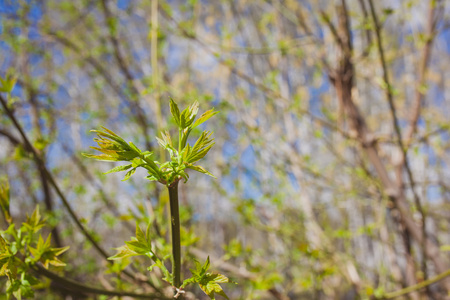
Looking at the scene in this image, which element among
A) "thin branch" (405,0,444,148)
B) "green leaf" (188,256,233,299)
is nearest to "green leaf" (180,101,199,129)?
"green leaf" (188,256,233,299)

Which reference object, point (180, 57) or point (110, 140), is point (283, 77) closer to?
point (110, 140)

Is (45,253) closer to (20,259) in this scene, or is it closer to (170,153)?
(20,259)

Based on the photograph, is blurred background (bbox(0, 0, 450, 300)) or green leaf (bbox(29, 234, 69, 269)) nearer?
green leaf (bbox(29, 234, 69, 269))

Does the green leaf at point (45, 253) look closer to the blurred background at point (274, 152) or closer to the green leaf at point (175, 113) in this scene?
the blurred background at point (274, 152)

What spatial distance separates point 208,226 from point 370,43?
515 cm

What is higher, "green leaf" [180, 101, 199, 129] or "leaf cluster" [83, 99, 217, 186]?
"green leaf" [180, 101, 199, 129]

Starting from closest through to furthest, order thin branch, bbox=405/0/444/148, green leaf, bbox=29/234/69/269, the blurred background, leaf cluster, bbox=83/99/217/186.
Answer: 1. leaf cluster, bbox=83/99/217/186
2. green leaf, bbox=29/234/69/269
3. the blurred background
4. thin branch, bbox=405/0/444/148

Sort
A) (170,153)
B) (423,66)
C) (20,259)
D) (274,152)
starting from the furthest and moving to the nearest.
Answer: (274,152), (423,66), (20,259), (170,153)

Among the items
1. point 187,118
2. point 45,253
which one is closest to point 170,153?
point 187,118

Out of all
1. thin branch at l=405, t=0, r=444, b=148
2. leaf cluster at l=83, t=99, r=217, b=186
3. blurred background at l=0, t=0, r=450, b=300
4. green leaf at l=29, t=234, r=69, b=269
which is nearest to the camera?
Answer: leaf cluster at l=83, t=99, r=217, b=186

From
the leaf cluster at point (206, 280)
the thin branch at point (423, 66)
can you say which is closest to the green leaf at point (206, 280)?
the leaf cluster at point (206, 280)

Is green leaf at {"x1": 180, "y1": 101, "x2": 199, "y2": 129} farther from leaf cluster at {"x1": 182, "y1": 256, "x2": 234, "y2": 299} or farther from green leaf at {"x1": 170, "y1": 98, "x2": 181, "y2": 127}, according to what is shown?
leaf cluster at {"x1": 182, "y1": 256, "x2": 234, "y2": 299}

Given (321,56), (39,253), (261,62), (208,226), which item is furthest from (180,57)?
(39,253)

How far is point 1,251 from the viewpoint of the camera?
17.0 inches
